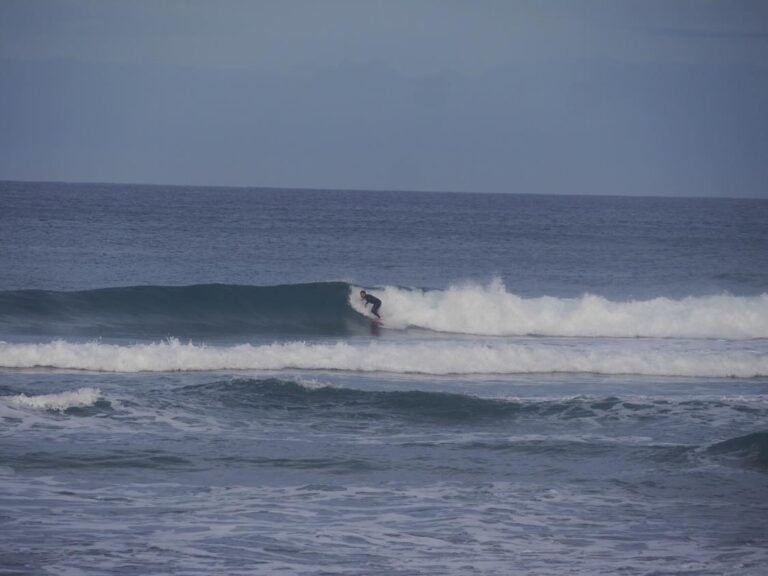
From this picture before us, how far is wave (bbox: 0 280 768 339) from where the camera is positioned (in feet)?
90.1

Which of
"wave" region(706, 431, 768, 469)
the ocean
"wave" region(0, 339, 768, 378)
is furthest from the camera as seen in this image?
"wave" region(0, 339, 768, 378)

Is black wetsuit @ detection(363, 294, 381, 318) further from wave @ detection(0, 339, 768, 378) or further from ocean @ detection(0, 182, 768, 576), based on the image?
wave @ detection(0, 339, 768, 378)

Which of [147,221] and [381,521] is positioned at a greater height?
[147,221]

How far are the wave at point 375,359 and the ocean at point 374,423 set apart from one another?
57 mm

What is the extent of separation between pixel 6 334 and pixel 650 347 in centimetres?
1502

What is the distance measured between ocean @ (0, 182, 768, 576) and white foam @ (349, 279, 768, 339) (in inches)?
3.3

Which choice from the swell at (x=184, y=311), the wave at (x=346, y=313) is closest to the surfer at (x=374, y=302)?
the wave at (x=346, y=313)

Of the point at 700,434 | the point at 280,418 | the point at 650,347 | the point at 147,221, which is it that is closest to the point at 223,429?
the point at 280,418

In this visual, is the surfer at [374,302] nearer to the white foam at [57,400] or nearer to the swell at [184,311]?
the swell at [184,311]

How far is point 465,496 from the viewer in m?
12.0

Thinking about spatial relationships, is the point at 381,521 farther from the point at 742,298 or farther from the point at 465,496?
the point at 742,298

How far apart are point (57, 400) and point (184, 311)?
12.8 metres

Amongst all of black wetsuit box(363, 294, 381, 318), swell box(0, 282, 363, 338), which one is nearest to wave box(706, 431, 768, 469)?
swell box(0, 282, 363, 338)

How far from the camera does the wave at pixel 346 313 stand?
27.5 metres
